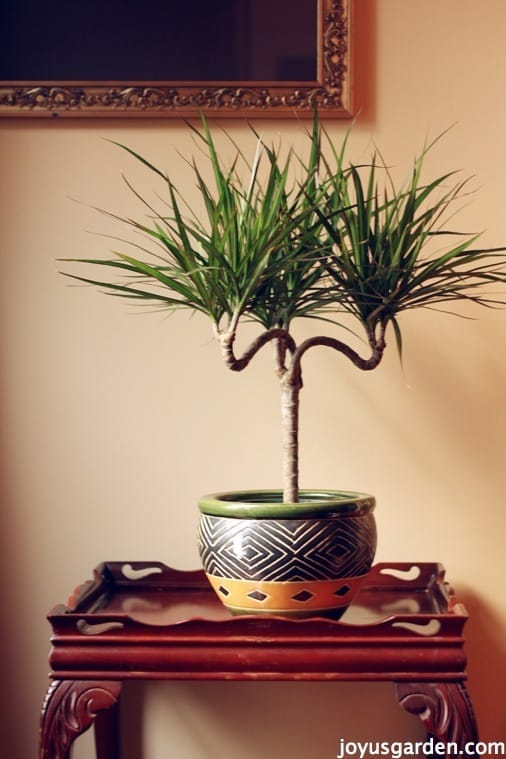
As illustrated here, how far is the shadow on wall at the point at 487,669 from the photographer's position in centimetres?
140

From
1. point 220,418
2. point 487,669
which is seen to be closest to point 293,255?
point 220,418

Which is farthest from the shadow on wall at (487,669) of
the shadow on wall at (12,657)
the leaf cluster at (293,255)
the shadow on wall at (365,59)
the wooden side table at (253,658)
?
the shadow on wall at (365,59)

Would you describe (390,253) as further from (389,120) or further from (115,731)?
(115,731)

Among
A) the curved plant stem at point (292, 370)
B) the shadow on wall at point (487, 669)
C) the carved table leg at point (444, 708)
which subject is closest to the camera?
the carved table leg at point (444, 708)

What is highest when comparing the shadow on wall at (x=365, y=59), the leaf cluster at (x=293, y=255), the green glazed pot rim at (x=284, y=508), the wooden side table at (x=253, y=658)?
the shadow on wall at (x=365, y=59)

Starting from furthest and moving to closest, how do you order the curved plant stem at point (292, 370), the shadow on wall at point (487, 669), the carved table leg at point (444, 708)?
the shadow on wall at point (487, 669) < the curved plant stem at point (292, 370) < the carved table leg at point (444, 708)

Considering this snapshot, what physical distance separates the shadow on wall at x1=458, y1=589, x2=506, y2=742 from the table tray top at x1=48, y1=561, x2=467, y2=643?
14 centimetres

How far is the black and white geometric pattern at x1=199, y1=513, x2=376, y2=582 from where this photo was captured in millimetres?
1060

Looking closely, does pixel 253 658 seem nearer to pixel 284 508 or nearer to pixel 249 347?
pixel 284 508

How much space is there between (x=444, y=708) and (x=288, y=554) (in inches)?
10.0

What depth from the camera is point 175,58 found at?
4.65 feet

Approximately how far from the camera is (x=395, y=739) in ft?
4.62

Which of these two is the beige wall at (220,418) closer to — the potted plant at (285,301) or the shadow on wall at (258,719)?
the shadow on wall at (258,719)

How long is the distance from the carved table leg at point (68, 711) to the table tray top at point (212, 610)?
2.5 inches
